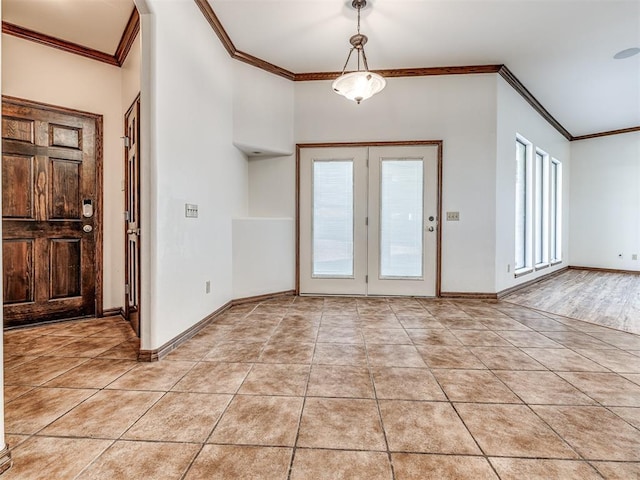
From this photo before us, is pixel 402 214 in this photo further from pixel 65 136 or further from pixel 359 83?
pixel 65 136

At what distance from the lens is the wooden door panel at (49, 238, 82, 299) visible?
3111mm

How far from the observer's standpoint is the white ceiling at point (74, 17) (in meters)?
2.69

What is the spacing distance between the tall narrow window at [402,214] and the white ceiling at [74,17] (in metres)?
3.13

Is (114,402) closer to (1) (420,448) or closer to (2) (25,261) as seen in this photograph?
(1) (420,448)

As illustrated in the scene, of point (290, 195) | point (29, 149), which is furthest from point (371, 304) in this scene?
point (29, 149)

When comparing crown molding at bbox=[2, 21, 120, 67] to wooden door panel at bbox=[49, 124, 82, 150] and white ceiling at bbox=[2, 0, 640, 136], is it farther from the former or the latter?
wooden door panel at bbox=[49, 124, 82, 150]

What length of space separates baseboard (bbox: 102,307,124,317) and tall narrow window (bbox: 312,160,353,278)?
2.26 meters

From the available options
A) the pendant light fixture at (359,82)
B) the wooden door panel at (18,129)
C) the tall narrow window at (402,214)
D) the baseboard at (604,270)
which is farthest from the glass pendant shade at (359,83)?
the baseboard at (604,270)

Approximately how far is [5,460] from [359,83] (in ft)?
Result: 10.6

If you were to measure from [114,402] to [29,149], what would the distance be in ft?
8.64

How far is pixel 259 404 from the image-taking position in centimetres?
171

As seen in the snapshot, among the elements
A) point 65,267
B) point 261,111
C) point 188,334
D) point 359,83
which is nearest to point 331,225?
point 261,111

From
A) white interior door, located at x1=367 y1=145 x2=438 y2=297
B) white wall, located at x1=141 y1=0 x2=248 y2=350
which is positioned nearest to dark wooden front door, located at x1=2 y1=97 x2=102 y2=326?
white wall, located at x1=141 y1=0 x2=248 y2=350

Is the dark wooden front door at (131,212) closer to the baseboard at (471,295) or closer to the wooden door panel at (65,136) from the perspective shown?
the wooden door panel at (65,136)
